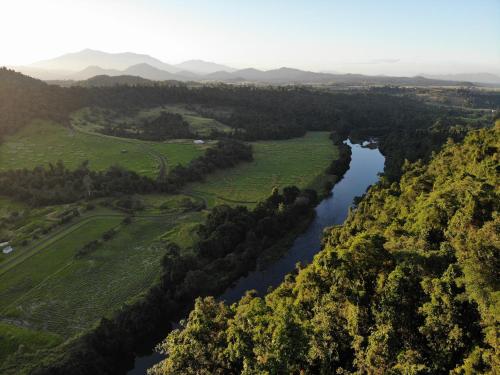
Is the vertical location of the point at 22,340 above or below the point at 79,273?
below

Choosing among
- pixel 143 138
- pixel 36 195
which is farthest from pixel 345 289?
pixel 143 138

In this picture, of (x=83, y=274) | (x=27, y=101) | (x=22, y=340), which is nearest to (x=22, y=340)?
(x=22, y=340)

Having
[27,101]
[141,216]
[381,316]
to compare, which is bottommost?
[141,216]

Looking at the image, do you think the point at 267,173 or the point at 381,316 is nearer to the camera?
the point at 381,316

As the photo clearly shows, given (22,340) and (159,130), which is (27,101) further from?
(22,340)

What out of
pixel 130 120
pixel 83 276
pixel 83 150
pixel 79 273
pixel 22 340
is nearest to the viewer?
pixel 22 340
